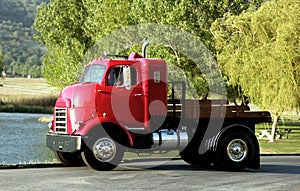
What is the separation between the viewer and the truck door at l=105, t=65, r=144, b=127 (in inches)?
773

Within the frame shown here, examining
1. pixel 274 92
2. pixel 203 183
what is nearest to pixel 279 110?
pixel 274 92

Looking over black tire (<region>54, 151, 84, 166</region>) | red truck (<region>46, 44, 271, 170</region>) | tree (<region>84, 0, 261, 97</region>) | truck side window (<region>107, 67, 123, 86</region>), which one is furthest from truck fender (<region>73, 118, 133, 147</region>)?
tree (<region>84, 0, 261, 97</region>)

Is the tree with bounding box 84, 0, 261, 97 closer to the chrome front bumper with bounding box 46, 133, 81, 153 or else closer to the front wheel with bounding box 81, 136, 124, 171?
the chrome front bumper with bounding box 46, 133, 81, 153

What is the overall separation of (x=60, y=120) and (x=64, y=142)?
1131 millimetres

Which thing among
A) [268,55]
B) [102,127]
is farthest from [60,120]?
[268,55]

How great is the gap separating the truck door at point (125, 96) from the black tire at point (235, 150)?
2.33 metres

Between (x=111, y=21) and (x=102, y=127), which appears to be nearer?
(x=102, y=127)

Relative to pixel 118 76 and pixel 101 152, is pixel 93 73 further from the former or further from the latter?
pixel 101 152

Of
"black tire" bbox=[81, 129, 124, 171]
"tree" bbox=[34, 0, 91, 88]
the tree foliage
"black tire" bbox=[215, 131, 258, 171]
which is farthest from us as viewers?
"tree" bbox=[34, 0, 91, 88]

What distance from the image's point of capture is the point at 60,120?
65.3 feet

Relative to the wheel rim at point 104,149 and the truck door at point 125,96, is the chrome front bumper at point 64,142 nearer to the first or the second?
the wheel rim at point 104,149

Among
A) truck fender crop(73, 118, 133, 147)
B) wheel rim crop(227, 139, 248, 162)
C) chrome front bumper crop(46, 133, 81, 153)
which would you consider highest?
truck fender crop(73, 118, 133, 147)

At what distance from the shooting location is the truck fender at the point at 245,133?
20.1m

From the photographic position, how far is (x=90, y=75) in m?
20.2
